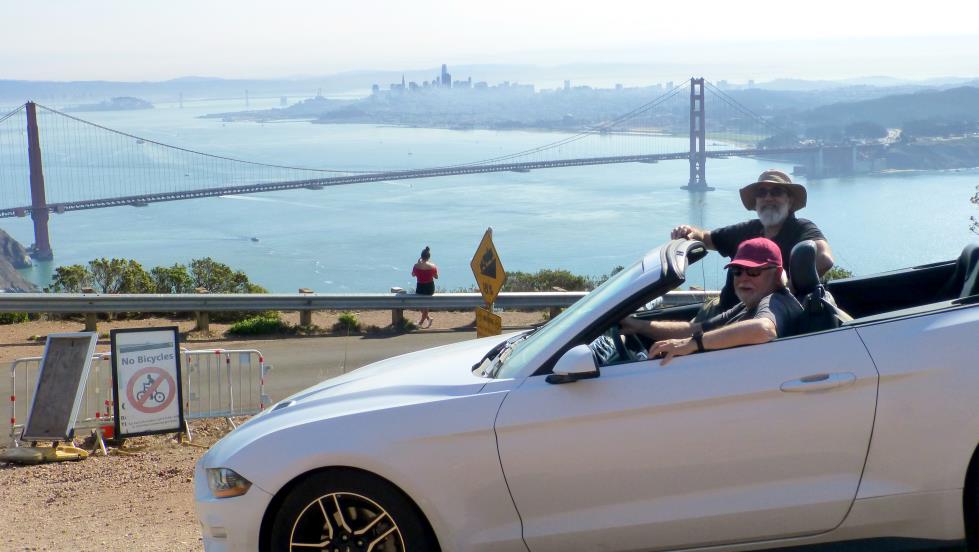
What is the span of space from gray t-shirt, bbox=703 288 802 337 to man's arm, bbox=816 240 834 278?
1164mm

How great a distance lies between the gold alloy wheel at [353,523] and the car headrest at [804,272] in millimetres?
1801

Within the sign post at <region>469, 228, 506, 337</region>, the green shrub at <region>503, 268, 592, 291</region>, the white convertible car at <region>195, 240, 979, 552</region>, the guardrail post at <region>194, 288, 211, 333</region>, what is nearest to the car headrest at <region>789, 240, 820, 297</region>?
the white convertible car at <region>195, 240, 979, 552</region>

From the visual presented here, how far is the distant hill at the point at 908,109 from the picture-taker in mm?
67188

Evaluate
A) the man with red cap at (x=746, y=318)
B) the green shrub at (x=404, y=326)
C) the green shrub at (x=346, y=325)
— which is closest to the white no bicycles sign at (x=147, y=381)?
the man with red cap at (x=746, y=318)

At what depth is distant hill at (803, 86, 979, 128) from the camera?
67.2 metres

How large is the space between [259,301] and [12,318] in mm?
4323

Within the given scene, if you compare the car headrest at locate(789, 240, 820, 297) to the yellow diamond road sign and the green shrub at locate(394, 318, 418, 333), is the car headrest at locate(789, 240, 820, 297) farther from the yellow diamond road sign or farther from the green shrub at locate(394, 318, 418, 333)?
the green shrub at locate(394, 318, 418, 333)

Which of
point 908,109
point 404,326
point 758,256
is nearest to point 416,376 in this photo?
point 758,256

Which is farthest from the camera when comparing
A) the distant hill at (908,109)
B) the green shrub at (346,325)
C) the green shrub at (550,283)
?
the distant hill at (908,109)

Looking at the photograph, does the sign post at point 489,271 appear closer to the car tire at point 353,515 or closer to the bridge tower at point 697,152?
the car tire at point 353,515

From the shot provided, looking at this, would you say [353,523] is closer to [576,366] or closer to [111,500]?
[576,366]

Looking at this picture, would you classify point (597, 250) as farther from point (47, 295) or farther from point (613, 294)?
point (613, 294)

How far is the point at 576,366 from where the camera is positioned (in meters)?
3.45

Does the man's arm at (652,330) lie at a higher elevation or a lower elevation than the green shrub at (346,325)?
higher
